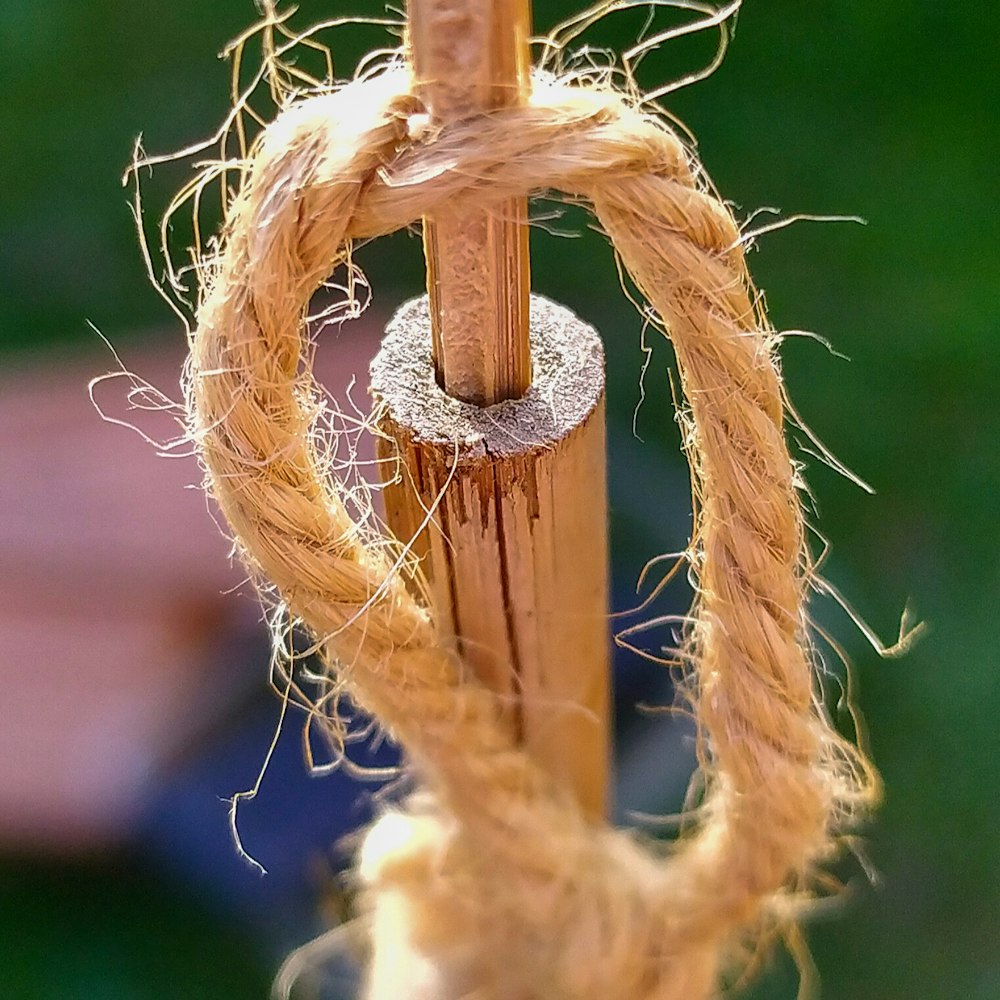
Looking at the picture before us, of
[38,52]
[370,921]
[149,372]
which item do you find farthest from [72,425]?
[370,921]

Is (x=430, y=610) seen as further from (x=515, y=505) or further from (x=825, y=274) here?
(x=825, y=274)

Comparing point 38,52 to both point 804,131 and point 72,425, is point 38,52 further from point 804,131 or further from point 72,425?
point 804,131

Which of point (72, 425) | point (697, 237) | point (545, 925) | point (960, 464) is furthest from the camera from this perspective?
point (72, 425)

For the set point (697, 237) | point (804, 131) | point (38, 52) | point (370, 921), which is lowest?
point (370, 921)

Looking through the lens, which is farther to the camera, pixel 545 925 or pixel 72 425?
pixel 72 425

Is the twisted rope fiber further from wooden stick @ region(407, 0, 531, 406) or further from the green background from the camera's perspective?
the green background

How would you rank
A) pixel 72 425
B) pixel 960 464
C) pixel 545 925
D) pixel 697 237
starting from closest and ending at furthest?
pixel 697 237 → pixel 545 925 → pixel 960 464 → pixel 72 425

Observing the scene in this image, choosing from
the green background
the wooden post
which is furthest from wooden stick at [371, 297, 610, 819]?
the green background
